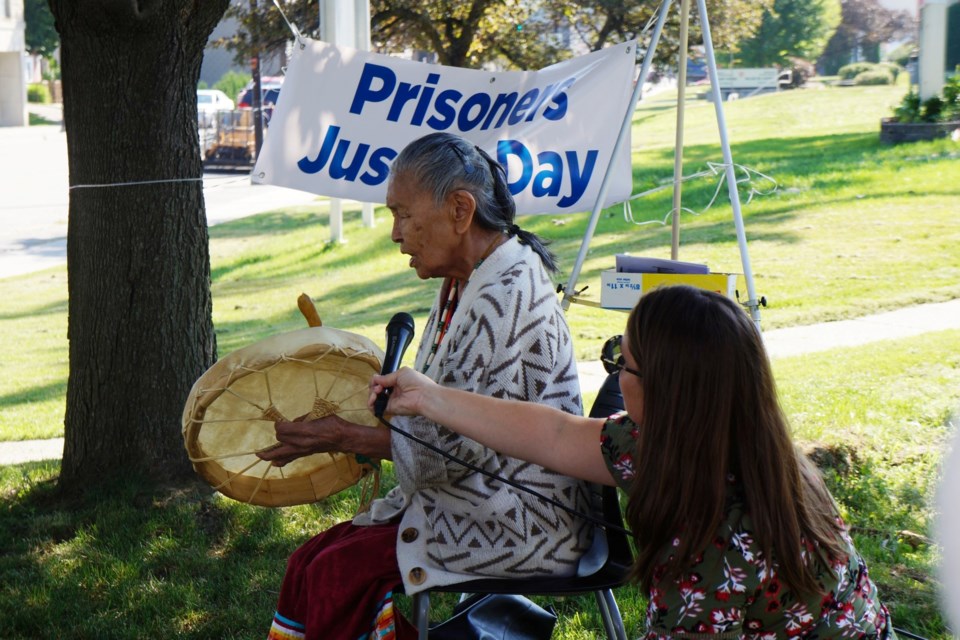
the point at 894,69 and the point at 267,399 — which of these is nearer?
the point at 267,399

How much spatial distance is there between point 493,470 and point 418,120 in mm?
2737

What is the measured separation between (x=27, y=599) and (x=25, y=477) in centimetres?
136

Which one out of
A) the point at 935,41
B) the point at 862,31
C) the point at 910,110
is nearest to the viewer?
the point at 910,110

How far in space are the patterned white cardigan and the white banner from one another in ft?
7.77

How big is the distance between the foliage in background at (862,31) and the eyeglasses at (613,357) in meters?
52.9

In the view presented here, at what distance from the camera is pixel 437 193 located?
275cm

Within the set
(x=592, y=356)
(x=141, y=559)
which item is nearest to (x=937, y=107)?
(x=592, y=356)

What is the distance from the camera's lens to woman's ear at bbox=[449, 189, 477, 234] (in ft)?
9.04

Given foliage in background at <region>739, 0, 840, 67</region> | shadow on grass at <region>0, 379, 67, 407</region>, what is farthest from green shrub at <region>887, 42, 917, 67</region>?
shadow on grass at <region>0, 379, 67, 407</region>

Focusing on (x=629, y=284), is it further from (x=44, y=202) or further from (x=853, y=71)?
(x=853, y=71)

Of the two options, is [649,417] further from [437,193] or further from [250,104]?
[250,104]

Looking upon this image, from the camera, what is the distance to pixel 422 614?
8.43 feet

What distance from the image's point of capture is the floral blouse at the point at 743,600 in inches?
79.3

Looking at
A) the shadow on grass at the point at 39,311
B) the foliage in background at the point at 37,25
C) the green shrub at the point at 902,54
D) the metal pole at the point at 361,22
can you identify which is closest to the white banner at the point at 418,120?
the shadow on grass at the point at 39,311
